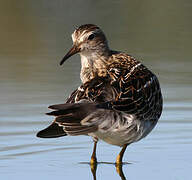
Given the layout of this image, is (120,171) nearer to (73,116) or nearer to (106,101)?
(106,101)

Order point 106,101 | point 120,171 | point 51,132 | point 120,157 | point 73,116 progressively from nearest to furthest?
1. point 73,116
2. point 106,101
3. point 51,132
4. point 120,171
5. point 120,157

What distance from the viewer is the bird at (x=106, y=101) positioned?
9.33 meters

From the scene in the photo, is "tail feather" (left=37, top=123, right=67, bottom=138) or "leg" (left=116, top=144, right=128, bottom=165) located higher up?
"tail feather" (left=37, top=123, right=67, bottom=138)

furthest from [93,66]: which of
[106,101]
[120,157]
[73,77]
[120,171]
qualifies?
[73,77]

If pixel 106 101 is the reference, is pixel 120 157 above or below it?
below

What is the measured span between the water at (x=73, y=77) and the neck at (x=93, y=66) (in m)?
1.09

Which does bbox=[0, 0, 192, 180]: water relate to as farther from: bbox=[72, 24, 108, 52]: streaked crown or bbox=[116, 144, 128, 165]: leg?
bbox=[72, 24, 108, 52]: streaked crown

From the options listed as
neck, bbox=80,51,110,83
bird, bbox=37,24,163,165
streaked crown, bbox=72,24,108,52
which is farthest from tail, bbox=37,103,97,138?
streaked crown, bbox=72,24,108,52

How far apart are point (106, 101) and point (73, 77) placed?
5329 mm

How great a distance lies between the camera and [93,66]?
1034cm

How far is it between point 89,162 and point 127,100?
53.1 inches

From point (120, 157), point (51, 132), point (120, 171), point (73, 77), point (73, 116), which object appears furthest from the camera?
point (73, 77)

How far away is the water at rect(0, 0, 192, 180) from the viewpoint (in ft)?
34.6

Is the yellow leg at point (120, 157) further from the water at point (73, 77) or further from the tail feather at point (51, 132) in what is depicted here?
the tail feather at point (51, 132)
